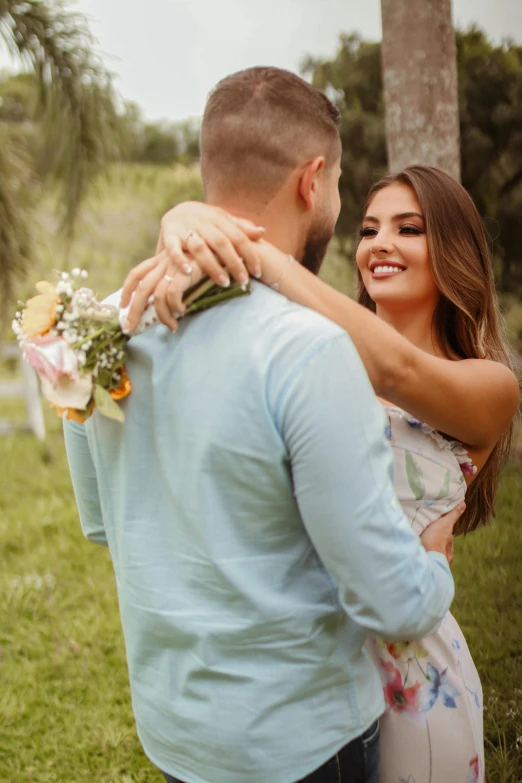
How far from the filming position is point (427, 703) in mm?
1542

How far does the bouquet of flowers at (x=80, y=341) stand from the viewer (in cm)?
116

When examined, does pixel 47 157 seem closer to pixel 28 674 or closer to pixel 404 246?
pixel 28 674

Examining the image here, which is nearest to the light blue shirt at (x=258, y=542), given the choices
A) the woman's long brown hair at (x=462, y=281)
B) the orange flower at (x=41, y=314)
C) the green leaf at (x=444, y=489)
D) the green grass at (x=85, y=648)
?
the orange flower at (x=41, y=314)

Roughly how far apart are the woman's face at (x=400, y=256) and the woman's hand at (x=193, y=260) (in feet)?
2.62

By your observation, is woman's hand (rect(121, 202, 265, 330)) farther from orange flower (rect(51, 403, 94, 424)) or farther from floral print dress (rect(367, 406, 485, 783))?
floral print dress (rect(367, 406, 485, 783))

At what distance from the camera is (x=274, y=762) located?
1.21 metres

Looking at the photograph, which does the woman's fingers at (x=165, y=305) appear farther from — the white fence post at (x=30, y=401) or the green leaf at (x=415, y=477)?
the white fence post at (x=30, y=401)

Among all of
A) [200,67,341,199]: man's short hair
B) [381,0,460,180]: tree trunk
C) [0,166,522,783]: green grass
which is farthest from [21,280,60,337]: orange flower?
[381,0,460,180]: tree trunk

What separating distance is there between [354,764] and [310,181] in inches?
39.8

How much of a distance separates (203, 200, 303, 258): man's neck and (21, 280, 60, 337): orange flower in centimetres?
33

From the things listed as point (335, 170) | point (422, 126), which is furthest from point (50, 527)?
point (335, 170)

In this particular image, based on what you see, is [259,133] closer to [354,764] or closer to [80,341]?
[80,341]

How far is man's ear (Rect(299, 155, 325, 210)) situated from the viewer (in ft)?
4.22

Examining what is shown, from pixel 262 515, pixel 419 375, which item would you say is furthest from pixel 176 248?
pixel 419 375
